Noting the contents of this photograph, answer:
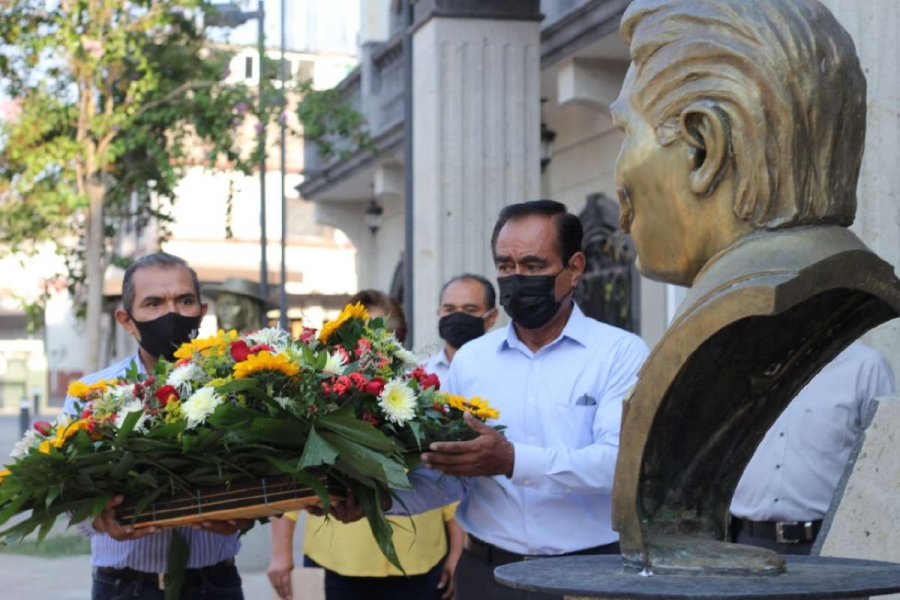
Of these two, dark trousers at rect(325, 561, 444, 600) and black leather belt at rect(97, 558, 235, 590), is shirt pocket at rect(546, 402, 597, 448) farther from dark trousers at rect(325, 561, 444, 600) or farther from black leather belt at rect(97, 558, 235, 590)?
dark trousers at rect(325, 561, 444, 600)

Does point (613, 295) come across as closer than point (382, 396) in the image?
No

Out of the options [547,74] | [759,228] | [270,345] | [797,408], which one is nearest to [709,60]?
[759,228]

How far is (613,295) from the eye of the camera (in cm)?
1377

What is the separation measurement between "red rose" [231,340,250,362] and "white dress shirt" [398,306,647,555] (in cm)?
59

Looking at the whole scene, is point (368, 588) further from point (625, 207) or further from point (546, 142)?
point (546, 142)

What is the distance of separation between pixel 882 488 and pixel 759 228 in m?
1.52

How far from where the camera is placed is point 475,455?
4.03 meters

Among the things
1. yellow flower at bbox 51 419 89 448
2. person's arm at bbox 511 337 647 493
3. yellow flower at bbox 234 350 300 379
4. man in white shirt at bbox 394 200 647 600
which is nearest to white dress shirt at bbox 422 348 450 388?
man in white shirt at bbox 394 200 647 600

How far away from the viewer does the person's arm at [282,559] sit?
20.0 feet

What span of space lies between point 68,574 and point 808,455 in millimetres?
7691

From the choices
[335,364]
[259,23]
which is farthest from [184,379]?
[259,23]

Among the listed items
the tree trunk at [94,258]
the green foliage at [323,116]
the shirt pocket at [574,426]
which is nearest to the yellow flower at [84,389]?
the shirt pocket at [574,426]

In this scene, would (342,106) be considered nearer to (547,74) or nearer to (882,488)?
(547,74)

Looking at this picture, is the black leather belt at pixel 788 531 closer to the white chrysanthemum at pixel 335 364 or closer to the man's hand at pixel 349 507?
the man's hand at pixel 349 507
